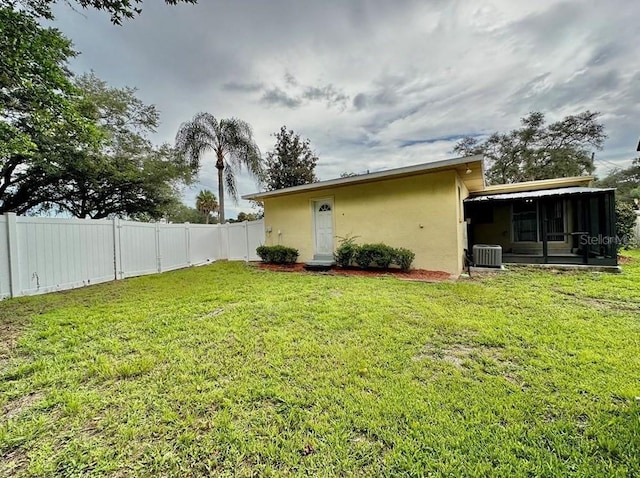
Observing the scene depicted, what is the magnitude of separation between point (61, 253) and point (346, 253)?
7.61 metres

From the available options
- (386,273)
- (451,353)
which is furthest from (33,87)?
(386,273)

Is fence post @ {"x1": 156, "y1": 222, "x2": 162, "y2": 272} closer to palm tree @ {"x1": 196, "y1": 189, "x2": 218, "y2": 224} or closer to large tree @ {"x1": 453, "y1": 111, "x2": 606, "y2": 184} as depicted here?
palm tree @ {"x1": 196, "y1": 189, "x2": 218, "y2": 224}

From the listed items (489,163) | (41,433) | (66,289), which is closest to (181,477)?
(41,433)

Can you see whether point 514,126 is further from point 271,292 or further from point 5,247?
point 5,247

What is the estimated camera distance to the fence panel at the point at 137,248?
8.52m

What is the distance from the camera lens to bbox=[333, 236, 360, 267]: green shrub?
8.88 m

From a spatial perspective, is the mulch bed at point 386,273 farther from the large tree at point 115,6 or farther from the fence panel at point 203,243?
the large tree at point 115,6

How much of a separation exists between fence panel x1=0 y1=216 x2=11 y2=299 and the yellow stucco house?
7070 mm

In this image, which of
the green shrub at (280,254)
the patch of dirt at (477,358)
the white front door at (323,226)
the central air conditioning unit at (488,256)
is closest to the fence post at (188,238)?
the green shrub at (280,254)

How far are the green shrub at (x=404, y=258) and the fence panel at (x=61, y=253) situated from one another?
848 centimetres

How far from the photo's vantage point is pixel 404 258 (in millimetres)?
8078

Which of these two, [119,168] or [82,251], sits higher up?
[119,168]

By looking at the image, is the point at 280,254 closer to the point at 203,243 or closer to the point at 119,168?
the point at 203,243

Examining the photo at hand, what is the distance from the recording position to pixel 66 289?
6.87 meters
